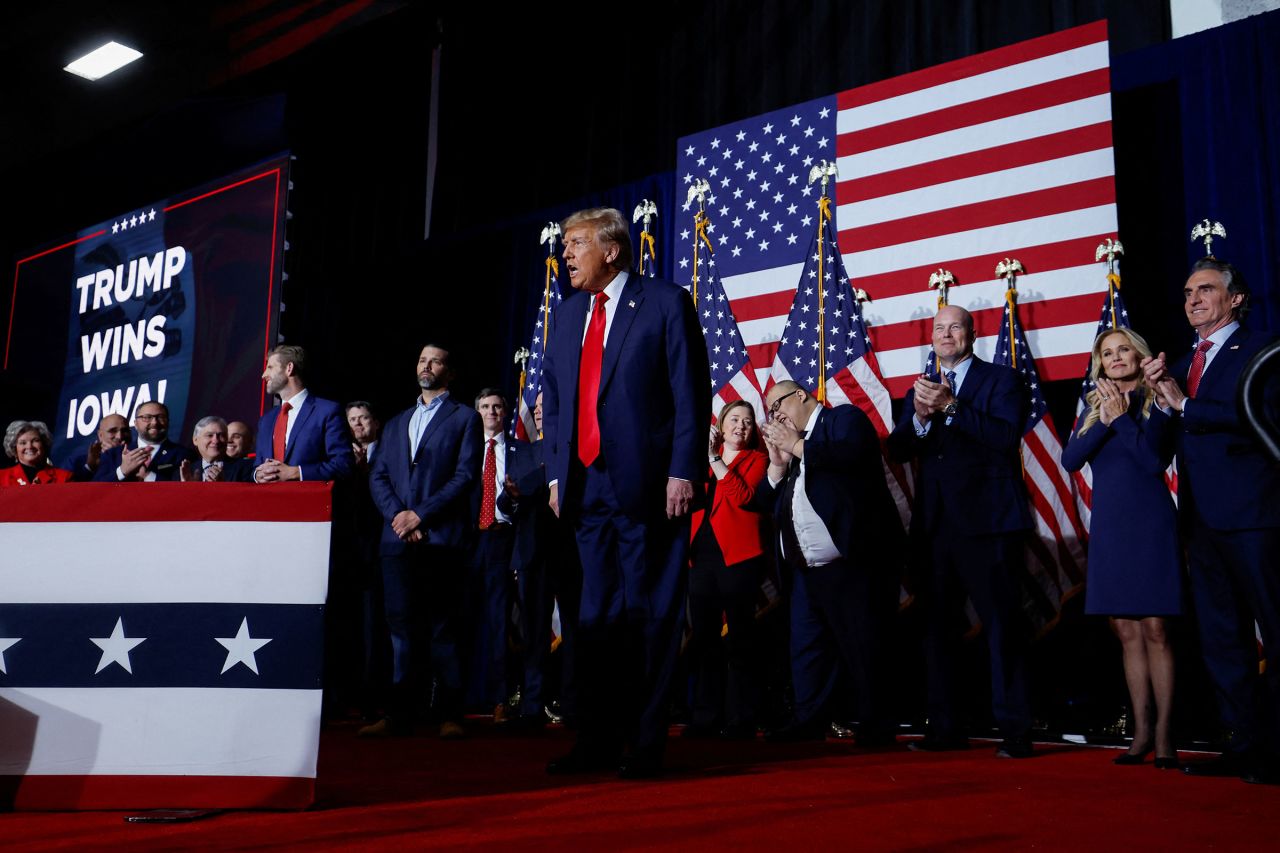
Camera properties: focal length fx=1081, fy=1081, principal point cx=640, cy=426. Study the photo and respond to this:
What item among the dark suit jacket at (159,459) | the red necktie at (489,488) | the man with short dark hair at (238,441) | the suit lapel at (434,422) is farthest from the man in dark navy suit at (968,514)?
the man with short dark hair at (238,441)

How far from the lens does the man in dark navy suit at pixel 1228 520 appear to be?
9.45 feet

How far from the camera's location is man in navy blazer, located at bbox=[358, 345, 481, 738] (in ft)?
13.2

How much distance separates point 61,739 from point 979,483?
8.63 ft

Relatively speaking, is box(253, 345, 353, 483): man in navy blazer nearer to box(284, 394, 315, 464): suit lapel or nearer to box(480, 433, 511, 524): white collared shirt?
box(284, 394, 315, 464): suit lapel

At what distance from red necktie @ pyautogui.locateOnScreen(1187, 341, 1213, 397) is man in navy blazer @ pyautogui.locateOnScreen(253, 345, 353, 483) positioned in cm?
283

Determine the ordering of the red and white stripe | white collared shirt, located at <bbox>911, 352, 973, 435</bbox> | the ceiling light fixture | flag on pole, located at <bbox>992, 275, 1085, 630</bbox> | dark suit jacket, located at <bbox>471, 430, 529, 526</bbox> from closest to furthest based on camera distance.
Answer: white collared shirt, located at <bbox>911, 352, 973, 435</bbox> < flag on pole, located at <bbox>992, 275, 1085, 630</bbox> < dark suit jacket, located at <bbox>471, 430, 529, 526</bbox> < the red and white stripe < the ceiling light fixture

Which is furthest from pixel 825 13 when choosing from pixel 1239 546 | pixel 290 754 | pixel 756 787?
pixel 290 754

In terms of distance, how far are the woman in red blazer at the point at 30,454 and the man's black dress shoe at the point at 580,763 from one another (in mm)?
3490

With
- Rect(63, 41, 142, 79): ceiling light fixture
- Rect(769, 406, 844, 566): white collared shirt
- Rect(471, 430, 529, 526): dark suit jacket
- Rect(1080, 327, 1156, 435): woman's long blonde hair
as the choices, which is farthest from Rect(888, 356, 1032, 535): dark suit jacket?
Rect(63, 41, 142, 79): ceiling light fixture

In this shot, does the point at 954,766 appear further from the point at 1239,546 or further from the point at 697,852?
the point at 697,852

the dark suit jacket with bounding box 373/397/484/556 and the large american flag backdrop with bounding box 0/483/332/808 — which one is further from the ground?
the dark suit jacket with bounding box 373/397/484/556

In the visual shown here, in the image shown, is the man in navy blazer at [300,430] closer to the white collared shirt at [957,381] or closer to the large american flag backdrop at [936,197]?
the white collared shirt at [957,381]

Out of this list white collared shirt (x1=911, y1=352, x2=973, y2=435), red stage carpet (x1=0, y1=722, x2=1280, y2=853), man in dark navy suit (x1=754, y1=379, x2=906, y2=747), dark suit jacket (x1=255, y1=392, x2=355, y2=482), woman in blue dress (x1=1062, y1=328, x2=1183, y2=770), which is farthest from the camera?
dark suit jacket (x1=255, y1=392, x2=355, y2=482)

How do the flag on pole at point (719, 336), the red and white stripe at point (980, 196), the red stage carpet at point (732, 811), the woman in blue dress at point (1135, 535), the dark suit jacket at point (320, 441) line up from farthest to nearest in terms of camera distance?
the flag on pole at point (719, 336) < the red and white stripe at point (980, 196) < the dark suit jacket at point (320, 441) < the woman in blue dress at point (1135, 535) < the red stage carpet at point (732, 811)
